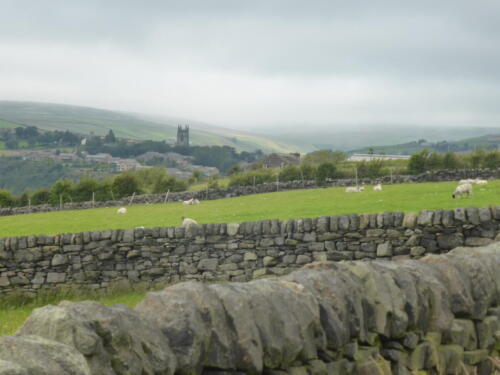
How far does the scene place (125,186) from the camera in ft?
182

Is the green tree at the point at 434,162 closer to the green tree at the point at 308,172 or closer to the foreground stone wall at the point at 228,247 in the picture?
the green tree at the point at 308,172

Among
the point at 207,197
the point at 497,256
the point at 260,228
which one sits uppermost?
the point at 497,256

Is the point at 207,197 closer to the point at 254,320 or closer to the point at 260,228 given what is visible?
the point at 260,228

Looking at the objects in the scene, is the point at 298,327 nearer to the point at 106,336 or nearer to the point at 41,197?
the point at 106,336

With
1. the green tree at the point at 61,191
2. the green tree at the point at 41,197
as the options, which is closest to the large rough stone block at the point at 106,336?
the green tree at the point at 61,191

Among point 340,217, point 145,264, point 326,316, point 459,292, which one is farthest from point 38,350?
point 145,264

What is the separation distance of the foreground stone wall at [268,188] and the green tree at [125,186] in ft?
26.5

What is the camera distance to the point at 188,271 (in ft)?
43.0

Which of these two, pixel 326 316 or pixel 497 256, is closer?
pixel 326 316

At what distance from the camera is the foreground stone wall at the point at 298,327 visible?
9.59 ft


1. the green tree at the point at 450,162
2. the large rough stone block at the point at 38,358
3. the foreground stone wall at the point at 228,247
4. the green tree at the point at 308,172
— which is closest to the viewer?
the large rough stone block at the point at 38,358

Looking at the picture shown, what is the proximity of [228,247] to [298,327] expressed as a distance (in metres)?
8.82

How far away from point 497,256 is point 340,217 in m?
5.52

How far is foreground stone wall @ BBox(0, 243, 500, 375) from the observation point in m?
2.92
